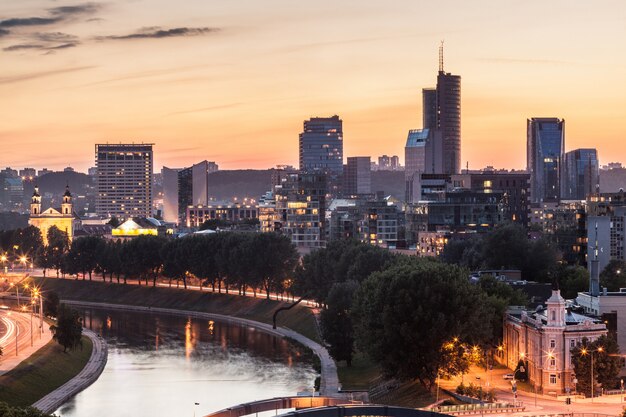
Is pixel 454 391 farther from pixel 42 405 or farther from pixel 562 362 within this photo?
pixel 42 405

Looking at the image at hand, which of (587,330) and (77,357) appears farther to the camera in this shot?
(77,357)

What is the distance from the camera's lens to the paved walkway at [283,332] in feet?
310

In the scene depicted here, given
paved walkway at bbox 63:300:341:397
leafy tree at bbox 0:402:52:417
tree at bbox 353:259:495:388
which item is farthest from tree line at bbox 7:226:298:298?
leafy tree at bbox 0:402:52:417

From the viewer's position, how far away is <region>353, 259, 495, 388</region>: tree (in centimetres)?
8381

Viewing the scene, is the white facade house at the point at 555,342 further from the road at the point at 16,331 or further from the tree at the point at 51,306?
the tree at the point at 51,306

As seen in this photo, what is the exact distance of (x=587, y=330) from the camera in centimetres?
7888

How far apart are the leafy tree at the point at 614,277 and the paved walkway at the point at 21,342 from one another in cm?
5365

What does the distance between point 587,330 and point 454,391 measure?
385 inches

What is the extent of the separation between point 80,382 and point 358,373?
23.5 metres

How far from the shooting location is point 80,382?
9962 centimetres

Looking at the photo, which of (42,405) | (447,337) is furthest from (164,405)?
(447,337)

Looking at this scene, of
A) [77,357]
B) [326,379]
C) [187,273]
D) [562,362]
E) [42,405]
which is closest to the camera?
[562,362]

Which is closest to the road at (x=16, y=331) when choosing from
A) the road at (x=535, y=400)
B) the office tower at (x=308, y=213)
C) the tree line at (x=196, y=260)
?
the tree line at (x=196, y=260)

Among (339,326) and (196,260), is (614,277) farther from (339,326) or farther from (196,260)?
(196,260)
